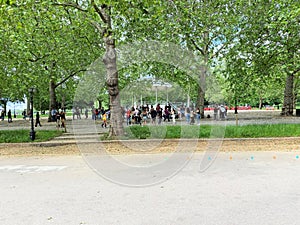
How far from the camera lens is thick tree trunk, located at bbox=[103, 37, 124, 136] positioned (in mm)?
13422

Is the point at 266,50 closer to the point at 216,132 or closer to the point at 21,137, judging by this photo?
the point at 216,132

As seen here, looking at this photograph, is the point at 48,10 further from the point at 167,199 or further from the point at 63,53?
the point at 167,199

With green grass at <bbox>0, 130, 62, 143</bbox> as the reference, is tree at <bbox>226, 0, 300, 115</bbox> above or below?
above

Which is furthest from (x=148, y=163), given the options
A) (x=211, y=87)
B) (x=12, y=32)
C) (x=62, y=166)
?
(x=211, y=87)

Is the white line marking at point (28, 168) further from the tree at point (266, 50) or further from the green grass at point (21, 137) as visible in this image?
the tree at point (266, 50)

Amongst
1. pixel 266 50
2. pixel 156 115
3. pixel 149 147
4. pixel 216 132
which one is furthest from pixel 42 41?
pixel 266 50

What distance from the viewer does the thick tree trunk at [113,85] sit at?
44.0 feet

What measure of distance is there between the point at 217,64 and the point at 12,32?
11754 millimetres

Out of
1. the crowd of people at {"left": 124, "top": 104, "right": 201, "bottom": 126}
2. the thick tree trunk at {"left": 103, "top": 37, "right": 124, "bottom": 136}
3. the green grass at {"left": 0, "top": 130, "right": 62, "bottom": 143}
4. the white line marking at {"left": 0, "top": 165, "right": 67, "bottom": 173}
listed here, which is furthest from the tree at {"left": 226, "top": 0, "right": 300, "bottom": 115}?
the white line marking at {"left": 0, "top": 165, "right": 67, "bottom": 173}

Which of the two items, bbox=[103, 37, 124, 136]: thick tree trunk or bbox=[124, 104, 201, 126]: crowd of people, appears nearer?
bbox=[103, 37, 124, 136]: thick tree trunk

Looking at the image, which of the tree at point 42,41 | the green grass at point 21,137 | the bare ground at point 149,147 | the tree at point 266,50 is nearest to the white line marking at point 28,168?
the bare ground at point 149,147

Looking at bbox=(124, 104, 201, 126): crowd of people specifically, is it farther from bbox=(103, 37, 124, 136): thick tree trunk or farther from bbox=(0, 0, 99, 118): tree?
bbox=(103, 37, 124, 136): thick tree trunk

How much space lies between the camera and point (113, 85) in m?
13.6

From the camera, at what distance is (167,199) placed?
5156 millimetres
